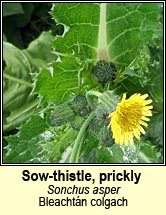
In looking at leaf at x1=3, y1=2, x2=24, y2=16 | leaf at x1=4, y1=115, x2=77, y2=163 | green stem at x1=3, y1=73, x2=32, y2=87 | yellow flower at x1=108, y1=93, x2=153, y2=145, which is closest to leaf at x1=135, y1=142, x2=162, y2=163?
leaf at x1=4, y1=115, x2=77, y2=163

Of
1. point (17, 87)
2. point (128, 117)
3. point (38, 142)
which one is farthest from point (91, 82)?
point (17, 87)

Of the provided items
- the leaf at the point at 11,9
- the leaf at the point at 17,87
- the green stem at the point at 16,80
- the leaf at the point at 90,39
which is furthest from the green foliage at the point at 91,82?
the leaf at the point at 11,9

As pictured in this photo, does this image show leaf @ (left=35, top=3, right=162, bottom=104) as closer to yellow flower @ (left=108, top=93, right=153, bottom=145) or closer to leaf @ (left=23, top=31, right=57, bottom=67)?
yellow flower @ (left=108, top=93, right=153, bottom=145)

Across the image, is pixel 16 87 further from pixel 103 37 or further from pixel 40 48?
pixel 103 37

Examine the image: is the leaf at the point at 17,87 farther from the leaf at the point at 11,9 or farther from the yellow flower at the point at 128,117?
the yellow flower at the point at 128,117

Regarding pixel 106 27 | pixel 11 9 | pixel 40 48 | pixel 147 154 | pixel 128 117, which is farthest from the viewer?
pixel 40 48

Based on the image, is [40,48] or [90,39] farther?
[40,48]

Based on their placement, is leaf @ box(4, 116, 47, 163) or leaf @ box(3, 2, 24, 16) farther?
leaf @ box(3, 2, 24, 16)

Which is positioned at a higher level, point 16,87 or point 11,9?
point 11,9
